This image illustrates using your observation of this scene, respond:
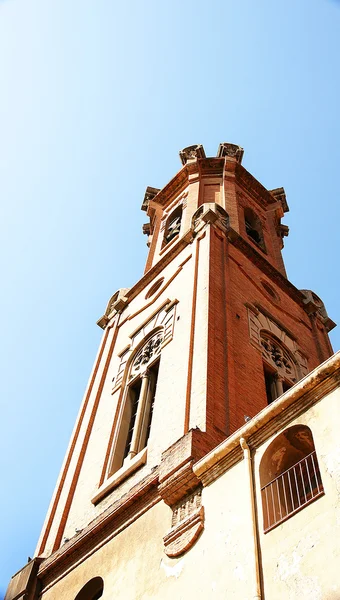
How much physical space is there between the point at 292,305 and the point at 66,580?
32.6ft

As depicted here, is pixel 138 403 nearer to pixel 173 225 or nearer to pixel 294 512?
pixel 294 512

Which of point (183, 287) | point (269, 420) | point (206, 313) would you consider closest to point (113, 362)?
point (183, 287)

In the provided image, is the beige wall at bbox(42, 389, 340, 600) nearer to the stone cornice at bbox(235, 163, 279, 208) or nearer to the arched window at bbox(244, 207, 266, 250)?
the arched window at bbox(244, 207, 266, 250)

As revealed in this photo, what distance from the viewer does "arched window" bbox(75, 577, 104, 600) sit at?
30.3ft

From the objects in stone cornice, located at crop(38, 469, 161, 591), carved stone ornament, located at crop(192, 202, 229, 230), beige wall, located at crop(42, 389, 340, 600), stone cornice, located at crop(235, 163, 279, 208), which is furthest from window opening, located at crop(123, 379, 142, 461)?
stone cornice, located at crop(235, 163, 279, 208)

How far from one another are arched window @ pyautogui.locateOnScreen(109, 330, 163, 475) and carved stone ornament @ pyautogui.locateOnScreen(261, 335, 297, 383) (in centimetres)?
210

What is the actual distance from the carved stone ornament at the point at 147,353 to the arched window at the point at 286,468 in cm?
630

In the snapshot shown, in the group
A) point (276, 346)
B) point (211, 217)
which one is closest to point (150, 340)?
point (276, 346)

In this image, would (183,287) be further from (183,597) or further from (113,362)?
(183,597)

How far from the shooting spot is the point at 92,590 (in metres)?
9.34

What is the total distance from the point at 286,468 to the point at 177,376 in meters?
4.43

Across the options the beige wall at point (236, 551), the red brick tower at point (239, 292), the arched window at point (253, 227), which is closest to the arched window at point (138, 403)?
the red brick tower at point (239, 292)

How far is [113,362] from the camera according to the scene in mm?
15641

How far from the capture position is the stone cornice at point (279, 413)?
7.35 m
